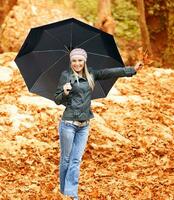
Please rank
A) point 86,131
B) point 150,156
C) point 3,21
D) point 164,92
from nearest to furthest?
1. point 86,131
2. point 150,156
3. point 164,92
4. point 3,21

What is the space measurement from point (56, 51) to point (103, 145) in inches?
126

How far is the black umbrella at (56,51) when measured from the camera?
618 centimetres

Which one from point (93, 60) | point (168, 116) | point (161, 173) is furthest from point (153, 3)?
point (93, 60)

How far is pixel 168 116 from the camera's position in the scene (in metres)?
10.7

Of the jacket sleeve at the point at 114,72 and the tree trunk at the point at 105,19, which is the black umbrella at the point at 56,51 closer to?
the jacket sleeve at the point at 114,72

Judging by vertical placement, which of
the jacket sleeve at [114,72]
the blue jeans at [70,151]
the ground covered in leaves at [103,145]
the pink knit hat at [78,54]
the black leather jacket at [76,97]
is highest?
the pink knit hat at [78,54]

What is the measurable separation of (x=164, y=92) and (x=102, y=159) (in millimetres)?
3743

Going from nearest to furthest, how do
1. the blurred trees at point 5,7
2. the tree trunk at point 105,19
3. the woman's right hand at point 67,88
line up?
the woman's right hand at point 67,88 → the tree trunk at point 105,19 → the blurred trees at point 5,7

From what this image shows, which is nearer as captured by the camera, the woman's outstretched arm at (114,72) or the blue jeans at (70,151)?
the woman's outstretched arm at (114,72)

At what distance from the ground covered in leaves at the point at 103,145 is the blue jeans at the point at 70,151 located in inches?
18.2

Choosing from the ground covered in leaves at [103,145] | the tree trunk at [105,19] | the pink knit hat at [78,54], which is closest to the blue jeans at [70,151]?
the ground covered in leaves at [103,145]

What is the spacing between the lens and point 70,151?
6.23 m

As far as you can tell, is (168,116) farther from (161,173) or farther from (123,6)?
(123,6)

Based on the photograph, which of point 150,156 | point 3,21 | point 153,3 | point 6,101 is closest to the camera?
point 150,156
